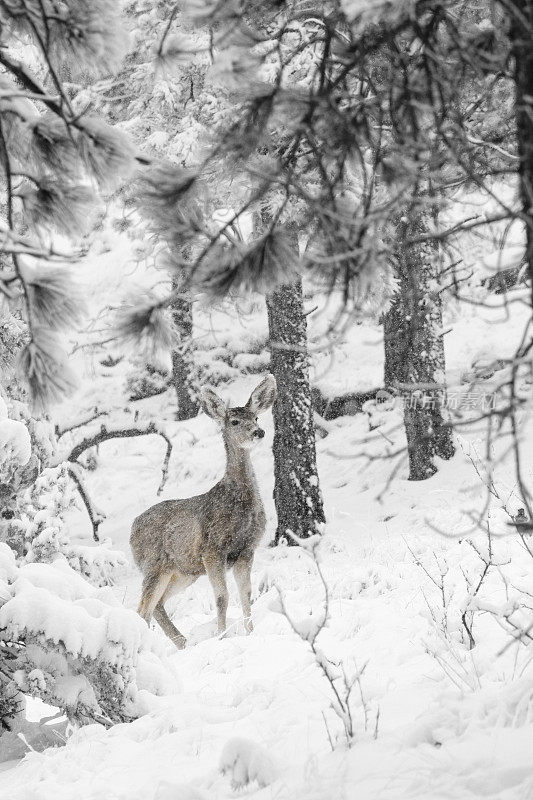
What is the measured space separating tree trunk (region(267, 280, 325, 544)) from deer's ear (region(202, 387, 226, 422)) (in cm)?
314

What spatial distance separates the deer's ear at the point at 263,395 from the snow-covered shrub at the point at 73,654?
11.2ft

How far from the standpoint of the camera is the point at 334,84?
310 centimetres

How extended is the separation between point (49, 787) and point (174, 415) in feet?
50.4

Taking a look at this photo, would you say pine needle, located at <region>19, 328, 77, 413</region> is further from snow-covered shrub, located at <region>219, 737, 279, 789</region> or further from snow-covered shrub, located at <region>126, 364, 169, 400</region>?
snow-covered shrub, located at <region>126, 364, 169, 400</region>

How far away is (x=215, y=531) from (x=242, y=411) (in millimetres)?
1269

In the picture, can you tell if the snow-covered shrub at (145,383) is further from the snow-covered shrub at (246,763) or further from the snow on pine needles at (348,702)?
the snow-covered shrub at (246,763)

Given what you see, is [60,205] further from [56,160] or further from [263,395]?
[263,395]

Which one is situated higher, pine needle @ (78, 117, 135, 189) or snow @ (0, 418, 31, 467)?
pine needle @ (78, 117, 135, 189)

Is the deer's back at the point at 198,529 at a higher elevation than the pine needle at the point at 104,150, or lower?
lower

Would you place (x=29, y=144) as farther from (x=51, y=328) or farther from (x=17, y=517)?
(x=17, y=517)

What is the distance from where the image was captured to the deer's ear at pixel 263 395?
8148mm

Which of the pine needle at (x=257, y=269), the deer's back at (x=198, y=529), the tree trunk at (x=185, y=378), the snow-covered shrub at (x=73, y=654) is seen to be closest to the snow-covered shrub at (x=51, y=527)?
the deer's back at (x=198, y=529)

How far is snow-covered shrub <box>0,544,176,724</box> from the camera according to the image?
490cm

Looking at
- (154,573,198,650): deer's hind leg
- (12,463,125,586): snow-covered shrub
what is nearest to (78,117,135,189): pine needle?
(154,573,198,650): deer's hind leg
